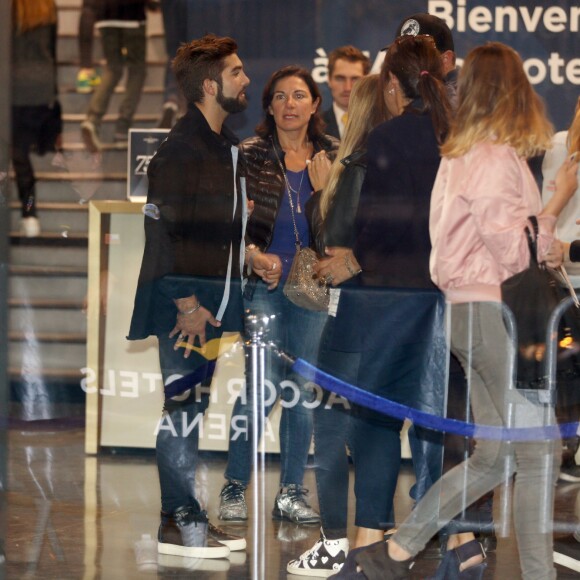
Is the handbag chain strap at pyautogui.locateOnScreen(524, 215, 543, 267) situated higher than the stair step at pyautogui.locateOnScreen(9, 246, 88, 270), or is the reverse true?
the handbag chain strap at pyautogui.locateOnScreen(524, 215, 543, 267)

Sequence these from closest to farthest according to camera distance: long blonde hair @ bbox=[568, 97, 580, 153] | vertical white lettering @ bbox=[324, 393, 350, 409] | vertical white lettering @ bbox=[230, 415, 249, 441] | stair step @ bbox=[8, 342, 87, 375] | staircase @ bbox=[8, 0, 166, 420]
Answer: long blonde hair @ bbox=[568, 97, 580, 153], vertical white lettering @ bbox=[324, 393, 350, 409], staircase @ bbox=[8, 0, 166, 420], vertical white lettering @ bbox=[230, 415, 249, 441], stair step @ bbox=[8, 342, 87, 375]

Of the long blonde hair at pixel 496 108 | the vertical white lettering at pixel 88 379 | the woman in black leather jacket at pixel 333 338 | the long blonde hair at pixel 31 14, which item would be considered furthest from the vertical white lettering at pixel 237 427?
the long blonde hair at pixel 31 14

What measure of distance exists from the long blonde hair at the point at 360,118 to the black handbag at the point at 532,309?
0.53 meters

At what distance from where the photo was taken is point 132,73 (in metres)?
3.42

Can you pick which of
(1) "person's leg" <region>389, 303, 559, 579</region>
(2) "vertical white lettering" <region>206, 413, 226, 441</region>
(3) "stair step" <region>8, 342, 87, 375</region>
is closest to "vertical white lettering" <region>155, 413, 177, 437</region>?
(2) "vertical white lettering" <region>206, 413, 226, 441</region>

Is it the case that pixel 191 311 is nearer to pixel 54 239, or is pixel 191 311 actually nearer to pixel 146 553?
pixel 54 239

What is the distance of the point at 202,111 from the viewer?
344 cm

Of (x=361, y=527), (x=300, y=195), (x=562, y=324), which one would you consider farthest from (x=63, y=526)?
(x=562, y=324)

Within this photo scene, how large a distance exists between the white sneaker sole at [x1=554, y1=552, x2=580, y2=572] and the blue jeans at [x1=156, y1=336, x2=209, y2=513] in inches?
40.0

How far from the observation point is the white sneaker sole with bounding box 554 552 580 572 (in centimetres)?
328

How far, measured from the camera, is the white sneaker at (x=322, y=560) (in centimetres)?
332

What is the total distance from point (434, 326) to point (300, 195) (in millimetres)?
569

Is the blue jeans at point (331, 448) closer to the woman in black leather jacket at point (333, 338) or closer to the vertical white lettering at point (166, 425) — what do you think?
the woman in black leather jacket at point (333, 338)

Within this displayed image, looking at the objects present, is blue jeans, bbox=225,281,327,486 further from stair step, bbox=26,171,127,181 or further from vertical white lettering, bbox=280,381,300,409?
stair step, bbox=26,171,127,181
